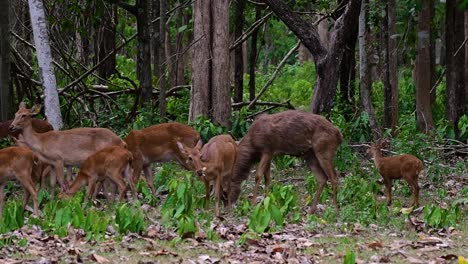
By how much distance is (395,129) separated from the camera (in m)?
19.6

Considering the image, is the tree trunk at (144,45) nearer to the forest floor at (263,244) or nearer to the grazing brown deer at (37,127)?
the grazing brown deer at (37,127)

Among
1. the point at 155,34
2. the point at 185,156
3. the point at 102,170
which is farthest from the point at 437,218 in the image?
the point at 155,34

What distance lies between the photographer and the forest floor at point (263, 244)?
8742 mm

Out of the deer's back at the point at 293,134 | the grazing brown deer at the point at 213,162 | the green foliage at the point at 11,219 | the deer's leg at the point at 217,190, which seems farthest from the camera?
the deer's back at the point at 293,134

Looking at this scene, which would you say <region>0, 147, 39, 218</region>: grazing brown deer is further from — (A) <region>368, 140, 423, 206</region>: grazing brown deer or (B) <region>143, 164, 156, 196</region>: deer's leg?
(A) <region>368, 140, 423, 206</region>: grazing brown deer

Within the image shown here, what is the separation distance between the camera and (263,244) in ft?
30.6

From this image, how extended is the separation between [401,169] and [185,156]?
2.84 meters

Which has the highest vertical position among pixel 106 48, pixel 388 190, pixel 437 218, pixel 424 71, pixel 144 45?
pixel 144 45

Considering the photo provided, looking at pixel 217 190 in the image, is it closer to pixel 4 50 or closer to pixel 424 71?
pixel 4 50

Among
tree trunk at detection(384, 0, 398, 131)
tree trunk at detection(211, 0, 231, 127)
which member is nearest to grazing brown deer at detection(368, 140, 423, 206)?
tree trunk at detection(211, 0, 231, 127)

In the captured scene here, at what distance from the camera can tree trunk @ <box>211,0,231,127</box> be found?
56.8ft

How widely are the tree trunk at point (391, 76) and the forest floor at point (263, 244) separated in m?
8.61

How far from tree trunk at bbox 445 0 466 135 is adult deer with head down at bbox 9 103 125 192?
7.45 meters

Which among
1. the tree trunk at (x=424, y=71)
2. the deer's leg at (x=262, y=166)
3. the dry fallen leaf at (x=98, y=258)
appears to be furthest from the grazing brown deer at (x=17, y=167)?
the tree trunk at (x=424, y=71)
